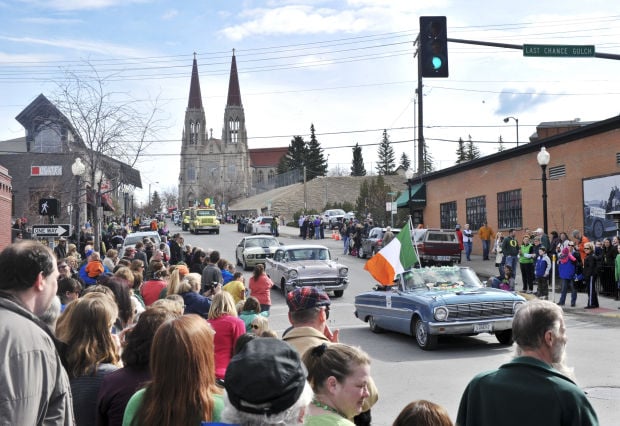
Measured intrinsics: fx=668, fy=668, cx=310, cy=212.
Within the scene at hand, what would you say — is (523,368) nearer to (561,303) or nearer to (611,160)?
(561,303)

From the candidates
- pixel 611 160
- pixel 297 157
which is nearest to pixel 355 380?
pixel 611 160

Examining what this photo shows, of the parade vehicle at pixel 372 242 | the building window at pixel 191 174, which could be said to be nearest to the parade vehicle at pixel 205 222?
the parade vehicle at pixel 372 242

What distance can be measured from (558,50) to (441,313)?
21.7 feet

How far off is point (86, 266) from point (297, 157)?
11021 centimetres

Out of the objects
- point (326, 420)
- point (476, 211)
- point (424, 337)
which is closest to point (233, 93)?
point (476, 211)

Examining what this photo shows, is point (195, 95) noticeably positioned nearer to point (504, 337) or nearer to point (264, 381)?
point (504, 337)

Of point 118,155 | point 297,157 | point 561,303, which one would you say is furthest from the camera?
point 297,157

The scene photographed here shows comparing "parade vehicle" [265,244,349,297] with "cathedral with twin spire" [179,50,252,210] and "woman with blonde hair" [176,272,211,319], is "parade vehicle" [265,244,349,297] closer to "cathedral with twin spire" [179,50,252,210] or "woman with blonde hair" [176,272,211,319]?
"woman with blonde hair" [176,272,211,319]

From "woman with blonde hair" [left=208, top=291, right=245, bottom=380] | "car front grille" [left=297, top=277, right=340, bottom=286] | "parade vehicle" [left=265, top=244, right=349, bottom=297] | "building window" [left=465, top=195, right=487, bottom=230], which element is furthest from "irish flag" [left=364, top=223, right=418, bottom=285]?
"building window" [left=465, top=195, right=487, bottom=230]

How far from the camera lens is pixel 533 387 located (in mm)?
3400

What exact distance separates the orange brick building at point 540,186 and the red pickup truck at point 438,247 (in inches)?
159

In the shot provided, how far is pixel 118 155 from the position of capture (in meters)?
26.7

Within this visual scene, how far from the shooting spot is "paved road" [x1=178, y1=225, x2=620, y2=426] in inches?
340

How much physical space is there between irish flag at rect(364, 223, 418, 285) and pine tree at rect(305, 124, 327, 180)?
103550 mm
